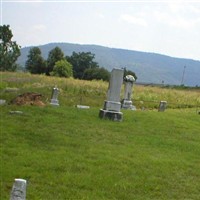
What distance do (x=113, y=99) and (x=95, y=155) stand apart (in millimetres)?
6917

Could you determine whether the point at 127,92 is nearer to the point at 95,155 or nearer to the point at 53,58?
the point at 95,155

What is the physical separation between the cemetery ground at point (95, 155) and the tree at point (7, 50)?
59150 mm

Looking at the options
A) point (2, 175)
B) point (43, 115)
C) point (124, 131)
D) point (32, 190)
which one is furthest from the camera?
point (43, 115)

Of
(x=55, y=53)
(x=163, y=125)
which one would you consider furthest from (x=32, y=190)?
(x=55, y=53)

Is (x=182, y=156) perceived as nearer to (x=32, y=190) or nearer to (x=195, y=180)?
(x=195, y=180)

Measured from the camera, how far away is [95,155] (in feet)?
34.3

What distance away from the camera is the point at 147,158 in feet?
34.6

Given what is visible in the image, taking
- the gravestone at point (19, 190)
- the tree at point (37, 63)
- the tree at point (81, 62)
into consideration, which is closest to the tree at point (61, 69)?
the tree at point (37, 63)

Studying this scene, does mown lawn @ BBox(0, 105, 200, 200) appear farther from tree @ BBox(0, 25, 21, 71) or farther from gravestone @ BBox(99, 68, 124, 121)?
tree @ BBox(0, 25, 21, 71)

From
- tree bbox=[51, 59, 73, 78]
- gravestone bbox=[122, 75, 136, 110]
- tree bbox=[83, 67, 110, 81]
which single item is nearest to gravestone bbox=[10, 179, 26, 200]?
gravestone bbox=[122, 75, 136, 110]

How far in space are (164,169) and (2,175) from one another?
3572 millimetres

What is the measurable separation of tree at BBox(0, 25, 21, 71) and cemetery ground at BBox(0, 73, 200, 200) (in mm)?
59150

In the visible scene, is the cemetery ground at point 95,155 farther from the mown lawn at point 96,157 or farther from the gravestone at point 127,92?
the gravestone at point 127,92

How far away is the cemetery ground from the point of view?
26.6ft
